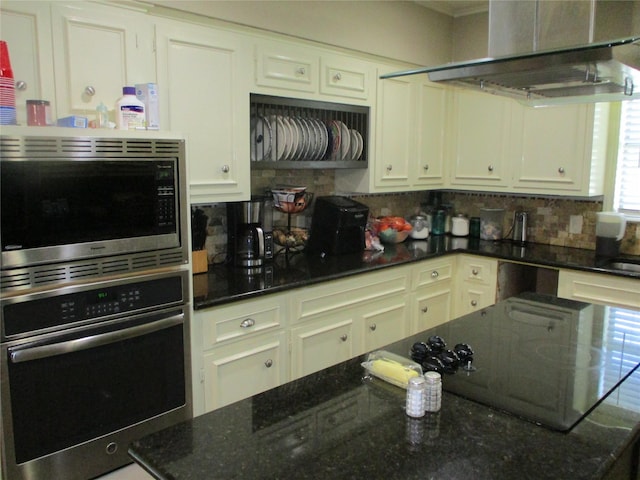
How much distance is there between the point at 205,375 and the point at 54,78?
1399 mm

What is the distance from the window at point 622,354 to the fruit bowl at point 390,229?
1759 mm

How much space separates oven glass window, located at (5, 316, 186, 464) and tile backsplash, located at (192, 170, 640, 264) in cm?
96

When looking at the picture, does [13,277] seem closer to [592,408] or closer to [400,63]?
[592,408]

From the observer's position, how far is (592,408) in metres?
1.42

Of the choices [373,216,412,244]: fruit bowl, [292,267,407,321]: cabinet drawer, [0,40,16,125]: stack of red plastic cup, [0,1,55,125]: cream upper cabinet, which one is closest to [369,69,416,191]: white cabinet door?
[373,216,412,244]: fruit bowl

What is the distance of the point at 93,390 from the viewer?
2020mm

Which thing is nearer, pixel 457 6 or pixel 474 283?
pixel 474 283

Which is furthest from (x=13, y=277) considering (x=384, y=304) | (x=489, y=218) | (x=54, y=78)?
(x=489, y=218)

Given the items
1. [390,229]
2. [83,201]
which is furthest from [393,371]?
[390,229]

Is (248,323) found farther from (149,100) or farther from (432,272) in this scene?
(432,272)

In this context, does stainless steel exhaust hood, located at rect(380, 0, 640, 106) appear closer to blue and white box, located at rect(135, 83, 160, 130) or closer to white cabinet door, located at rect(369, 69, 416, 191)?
blue and white box, located at rect(135, 83, 160, 130)

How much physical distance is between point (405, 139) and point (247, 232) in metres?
1.48

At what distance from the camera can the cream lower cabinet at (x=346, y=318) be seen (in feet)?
9.21

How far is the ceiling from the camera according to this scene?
3844 millimetres
